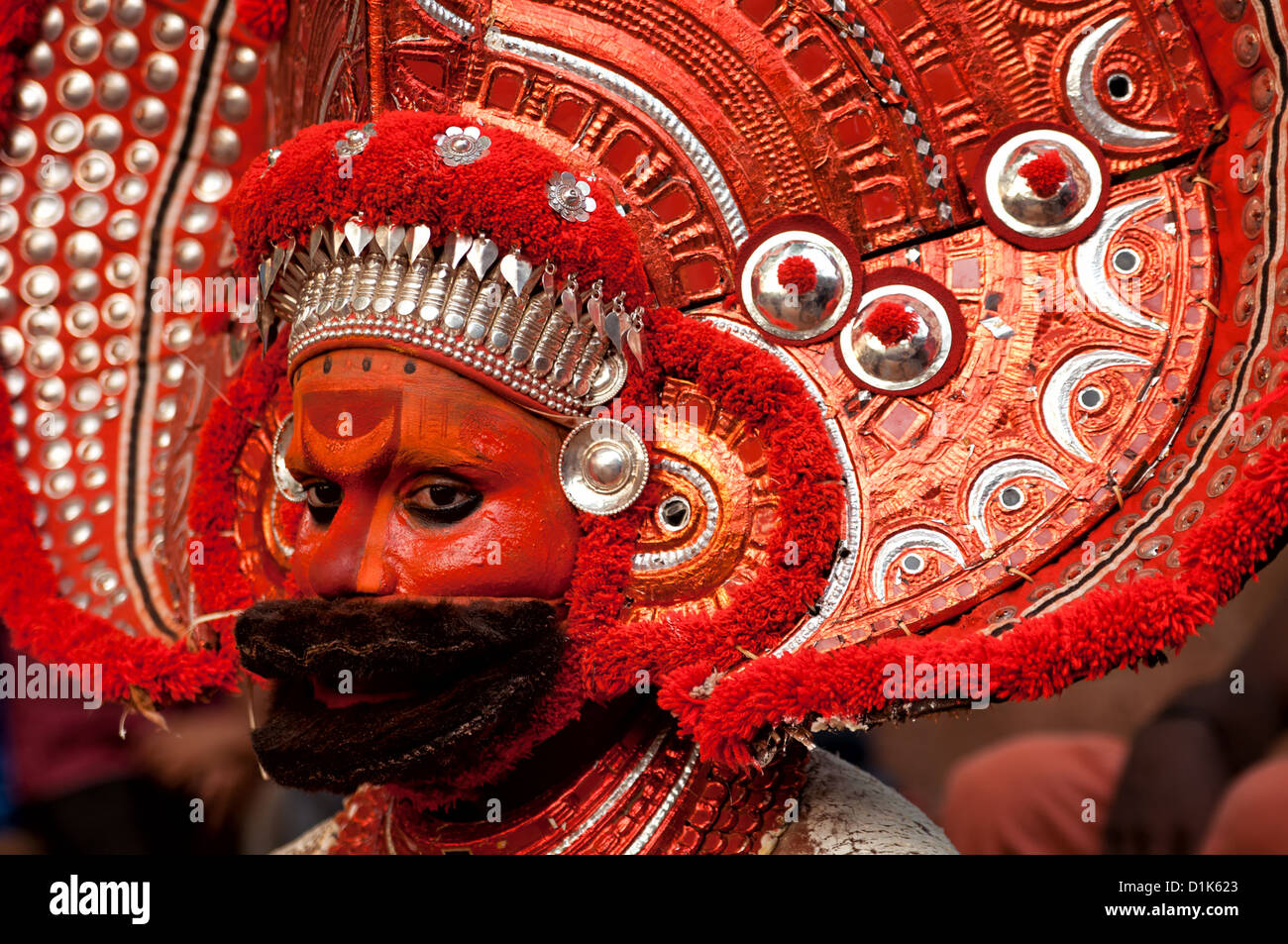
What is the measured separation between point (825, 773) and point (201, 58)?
8.00 feet

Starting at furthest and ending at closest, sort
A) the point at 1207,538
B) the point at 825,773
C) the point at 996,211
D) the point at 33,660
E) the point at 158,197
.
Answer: the point at 158,197 → the point at 33,660 → the point at 825,773 → the point at 996,211 → the point at 1207,538

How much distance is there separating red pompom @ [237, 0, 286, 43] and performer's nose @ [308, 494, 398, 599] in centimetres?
148

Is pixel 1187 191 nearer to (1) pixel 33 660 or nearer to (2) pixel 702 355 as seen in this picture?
A: (2) pixel 702 355

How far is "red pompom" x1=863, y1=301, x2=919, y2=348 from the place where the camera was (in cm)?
234

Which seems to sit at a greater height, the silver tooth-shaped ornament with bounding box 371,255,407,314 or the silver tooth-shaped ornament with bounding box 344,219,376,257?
the silver tooth-shaped ornament with bounding box 344,219,376,257

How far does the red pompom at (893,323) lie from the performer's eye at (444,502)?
85 cm

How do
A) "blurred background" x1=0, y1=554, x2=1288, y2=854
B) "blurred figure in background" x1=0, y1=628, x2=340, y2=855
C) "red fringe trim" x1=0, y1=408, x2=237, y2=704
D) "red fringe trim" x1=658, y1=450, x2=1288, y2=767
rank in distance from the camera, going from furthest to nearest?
"blurred figure in background" x1=0, y1=628, x2=340, y2=855
"blurred background" x1=0, y1=554, x2=1288, y2=854
"red fringe trim" x1=0, y1=408, x2=237, y2=704
"red fringe trim" x1=658, y1=450, x2=1288, y2=767

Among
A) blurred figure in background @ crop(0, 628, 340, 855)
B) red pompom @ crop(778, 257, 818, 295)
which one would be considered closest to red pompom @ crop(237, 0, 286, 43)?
red pompom @ crop(778, 257, 818, 295)

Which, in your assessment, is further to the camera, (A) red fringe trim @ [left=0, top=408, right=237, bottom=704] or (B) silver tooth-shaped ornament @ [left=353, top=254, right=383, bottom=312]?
(A) red fringe trim @ [left=0, top=408, right=237, bottom=704]

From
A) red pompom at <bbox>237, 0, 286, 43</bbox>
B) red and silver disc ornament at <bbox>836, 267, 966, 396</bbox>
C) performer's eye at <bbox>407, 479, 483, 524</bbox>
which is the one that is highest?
red pompom at <bbox>237, 0, 286, 43</bbox>

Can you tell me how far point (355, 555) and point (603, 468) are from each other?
1.68 feet

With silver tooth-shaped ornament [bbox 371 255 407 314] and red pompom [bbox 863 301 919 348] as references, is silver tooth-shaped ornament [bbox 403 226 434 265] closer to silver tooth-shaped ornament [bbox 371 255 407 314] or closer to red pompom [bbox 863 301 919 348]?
silver tooth-shaped ornament [bbox 371 255 407 314]
